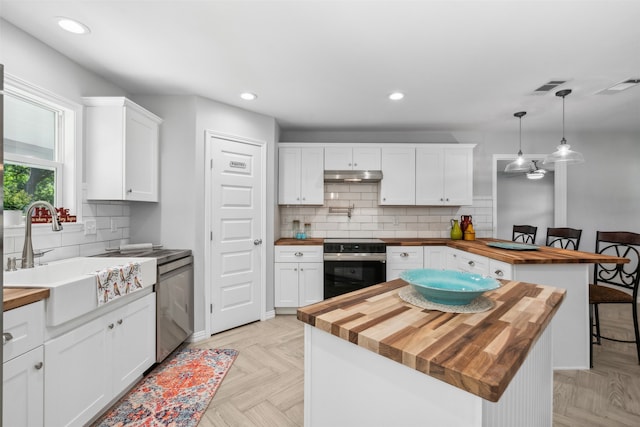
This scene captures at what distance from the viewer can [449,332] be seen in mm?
930

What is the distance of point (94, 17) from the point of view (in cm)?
173

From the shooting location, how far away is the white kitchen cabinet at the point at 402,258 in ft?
11.8

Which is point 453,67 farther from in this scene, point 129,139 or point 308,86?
Result: point 129,139

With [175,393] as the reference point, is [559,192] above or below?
above

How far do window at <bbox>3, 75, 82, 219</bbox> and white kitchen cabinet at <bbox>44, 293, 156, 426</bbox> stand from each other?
3.39 feet

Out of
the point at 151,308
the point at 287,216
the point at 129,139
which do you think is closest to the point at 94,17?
the point at 129,139

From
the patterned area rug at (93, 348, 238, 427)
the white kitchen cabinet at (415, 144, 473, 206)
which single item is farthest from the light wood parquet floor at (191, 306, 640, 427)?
the white kitchen cabinet at (415, 144, 473, 206)

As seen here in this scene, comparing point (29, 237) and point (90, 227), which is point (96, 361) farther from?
point (90, 227)

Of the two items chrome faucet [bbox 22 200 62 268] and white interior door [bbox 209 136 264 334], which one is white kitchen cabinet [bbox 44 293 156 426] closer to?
chrome faucet [bbox 22 200 62 268]

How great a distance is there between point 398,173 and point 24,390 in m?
3.81

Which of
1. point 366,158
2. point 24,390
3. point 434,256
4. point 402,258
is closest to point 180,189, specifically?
point 24,390

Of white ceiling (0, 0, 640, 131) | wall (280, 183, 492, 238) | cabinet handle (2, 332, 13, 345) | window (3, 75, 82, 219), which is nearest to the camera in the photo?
cabinet handle (2, 332, 13, 345)

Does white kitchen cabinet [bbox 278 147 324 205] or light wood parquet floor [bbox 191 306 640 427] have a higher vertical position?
white kitchen cabinet [bbox 278 147 324 205]

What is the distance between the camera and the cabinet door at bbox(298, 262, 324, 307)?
11.7ft
